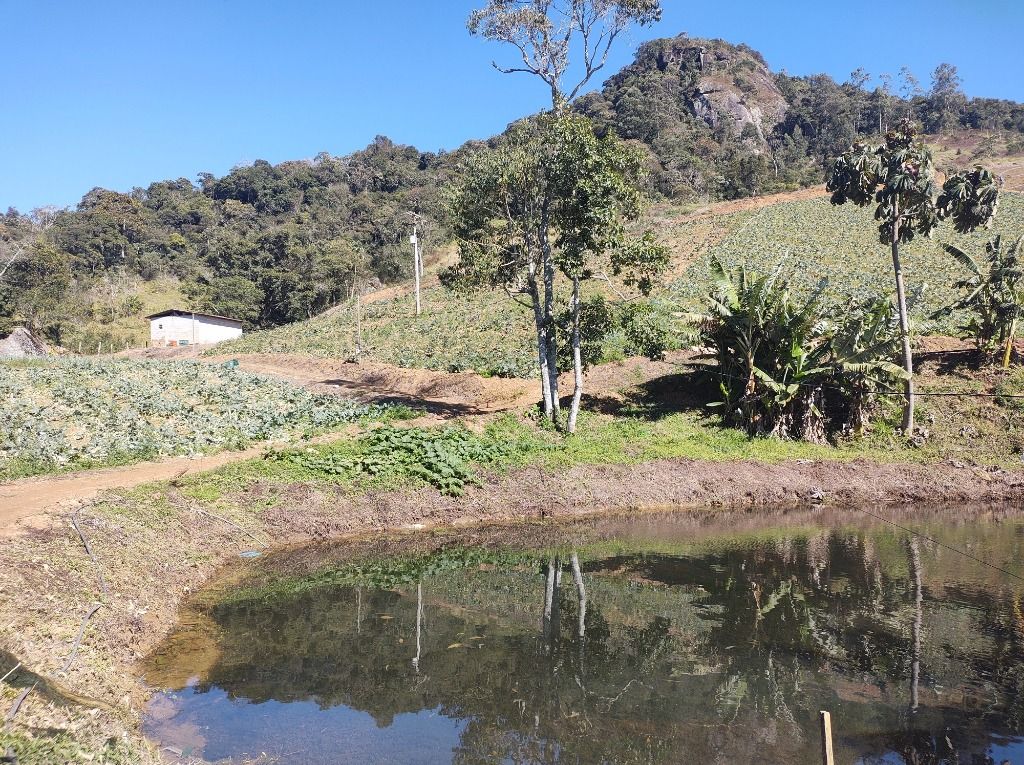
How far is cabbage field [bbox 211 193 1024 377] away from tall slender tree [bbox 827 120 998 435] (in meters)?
7.97

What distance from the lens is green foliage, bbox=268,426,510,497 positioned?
1759cm

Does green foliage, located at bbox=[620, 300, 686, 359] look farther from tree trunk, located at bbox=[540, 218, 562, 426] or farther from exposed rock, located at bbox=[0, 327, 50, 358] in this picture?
exposed rock, located at bbox=[0, 327, 50, 358]

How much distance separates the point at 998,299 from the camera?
24922mm

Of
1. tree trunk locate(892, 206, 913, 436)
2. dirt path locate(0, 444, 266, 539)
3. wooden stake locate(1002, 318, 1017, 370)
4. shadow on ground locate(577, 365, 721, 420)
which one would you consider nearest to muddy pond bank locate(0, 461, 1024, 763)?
dirt path locate(0, 444, 266, 539)

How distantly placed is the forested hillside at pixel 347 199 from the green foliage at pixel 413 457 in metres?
34.1

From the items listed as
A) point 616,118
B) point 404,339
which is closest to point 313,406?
point 404,339

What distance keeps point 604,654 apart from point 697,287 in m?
37.8

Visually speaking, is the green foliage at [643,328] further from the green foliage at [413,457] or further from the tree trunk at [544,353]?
the green foliage at [413,457]

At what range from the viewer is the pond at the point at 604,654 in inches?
320

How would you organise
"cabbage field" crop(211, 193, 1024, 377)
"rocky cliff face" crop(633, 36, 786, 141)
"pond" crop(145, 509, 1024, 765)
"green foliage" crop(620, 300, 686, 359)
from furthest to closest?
"rocky cliff face" crop(633, 36, 786, 141)
"cabbage field" crop(211, 193, 1024, 377)
"green foliage" crop(620, 300, 686, 359)
"pond" crop(145, 509, 1024, 765)

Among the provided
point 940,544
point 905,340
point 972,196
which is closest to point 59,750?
point 940,544

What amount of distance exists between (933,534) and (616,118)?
114131mm

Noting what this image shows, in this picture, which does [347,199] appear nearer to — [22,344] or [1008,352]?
[22,344]

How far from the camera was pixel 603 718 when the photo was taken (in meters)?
8.61
